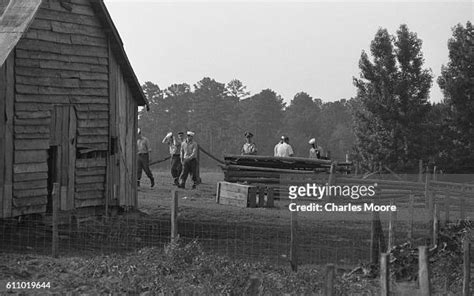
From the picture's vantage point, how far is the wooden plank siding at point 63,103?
52.1ft

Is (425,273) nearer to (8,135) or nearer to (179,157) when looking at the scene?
(8,135)

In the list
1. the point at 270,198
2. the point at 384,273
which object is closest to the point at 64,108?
the point at 270,198

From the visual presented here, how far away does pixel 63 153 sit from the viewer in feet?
55.6

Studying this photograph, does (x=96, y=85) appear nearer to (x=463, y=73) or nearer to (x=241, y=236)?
(x=241, y=236)

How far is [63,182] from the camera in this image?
1697 cm

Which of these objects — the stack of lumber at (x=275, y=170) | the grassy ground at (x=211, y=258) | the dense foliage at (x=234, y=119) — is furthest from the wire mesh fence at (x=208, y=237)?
the dense foliage at (x=234, y=119)

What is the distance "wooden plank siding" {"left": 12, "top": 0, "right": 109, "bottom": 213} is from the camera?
15875 millimetres

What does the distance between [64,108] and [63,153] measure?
2.90ft

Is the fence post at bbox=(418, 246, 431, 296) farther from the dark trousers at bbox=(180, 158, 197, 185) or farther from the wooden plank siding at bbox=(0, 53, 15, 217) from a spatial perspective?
the dark trousers at bbox=(180, 158, 197, 185)

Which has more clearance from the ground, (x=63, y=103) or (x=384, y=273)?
(x=63, y=103)

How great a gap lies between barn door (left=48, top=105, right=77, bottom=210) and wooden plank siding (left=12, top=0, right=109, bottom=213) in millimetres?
19

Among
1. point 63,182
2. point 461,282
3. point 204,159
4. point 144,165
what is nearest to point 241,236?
point 63,182

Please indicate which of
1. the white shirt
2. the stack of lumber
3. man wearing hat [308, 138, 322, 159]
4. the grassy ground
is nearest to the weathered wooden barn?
the grassy ground

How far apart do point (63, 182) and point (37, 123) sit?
4.69ft
